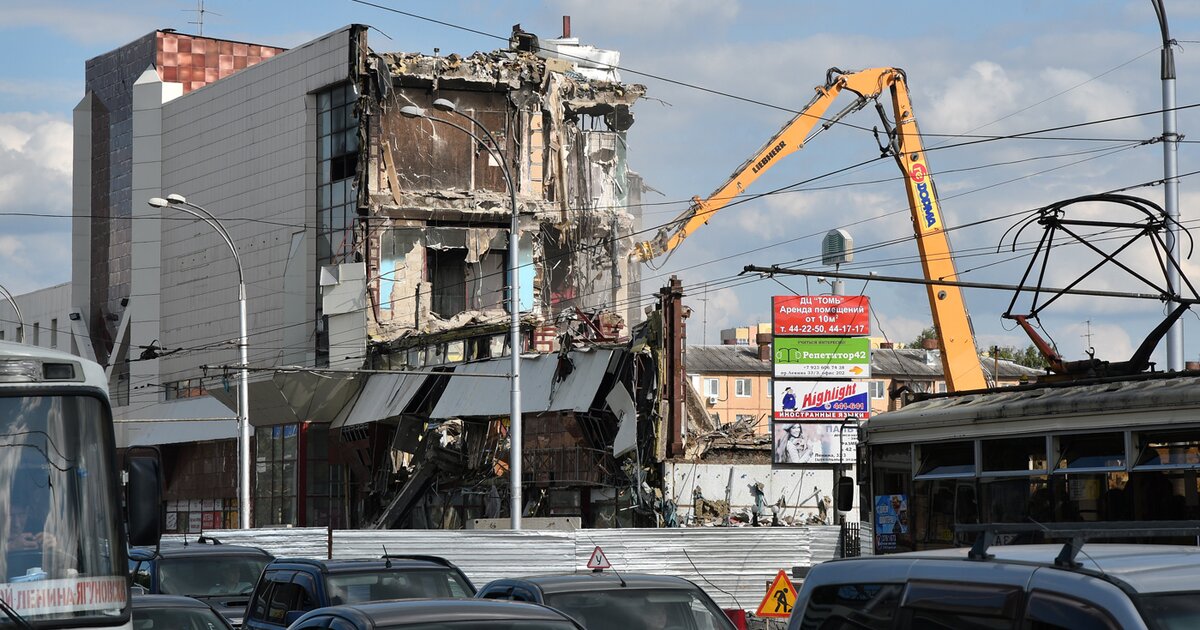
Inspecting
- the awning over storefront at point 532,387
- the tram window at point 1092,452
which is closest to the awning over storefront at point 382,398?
the awning over storefront at point 532,387

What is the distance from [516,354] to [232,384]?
26808 millimetres

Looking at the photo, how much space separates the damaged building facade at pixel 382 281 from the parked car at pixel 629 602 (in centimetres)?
2472

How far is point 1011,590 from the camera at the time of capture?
544 centimetres

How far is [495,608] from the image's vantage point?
8070 millimetres

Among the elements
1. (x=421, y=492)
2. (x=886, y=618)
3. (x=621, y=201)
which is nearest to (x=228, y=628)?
(x=886, y=618)

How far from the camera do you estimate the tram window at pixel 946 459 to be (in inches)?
585

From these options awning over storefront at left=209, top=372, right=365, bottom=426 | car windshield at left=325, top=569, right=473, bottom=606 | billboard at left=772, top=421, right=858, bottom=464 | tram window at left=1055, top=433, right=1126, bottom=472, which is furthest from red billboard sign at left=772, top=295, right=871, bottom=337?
car windshield at left=325, top=569, right=473, bottom=606

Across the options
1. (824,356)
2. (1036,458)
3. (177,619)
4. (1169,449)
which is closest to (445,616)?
Result: (177,619)

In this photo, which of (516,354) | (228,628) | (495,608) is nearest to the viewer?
(495,608)

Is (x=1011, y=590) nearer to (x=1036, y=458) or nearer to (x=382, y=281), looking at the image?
(x=1036, y=458)

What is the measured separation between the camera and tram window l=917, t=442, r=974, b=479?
1485 centimetres

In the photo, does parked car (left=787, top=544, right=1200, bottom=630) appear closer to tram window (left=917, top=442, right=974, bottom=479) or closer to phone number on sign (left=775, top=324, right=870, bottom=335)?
tram window (left=917, top=442, right=974, bottom=479)

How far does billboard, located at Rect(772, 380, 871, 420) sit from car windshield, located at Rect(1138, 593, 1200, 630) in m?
32.8

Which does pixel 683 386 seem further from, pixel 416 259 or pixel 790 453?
pixel 416 259
